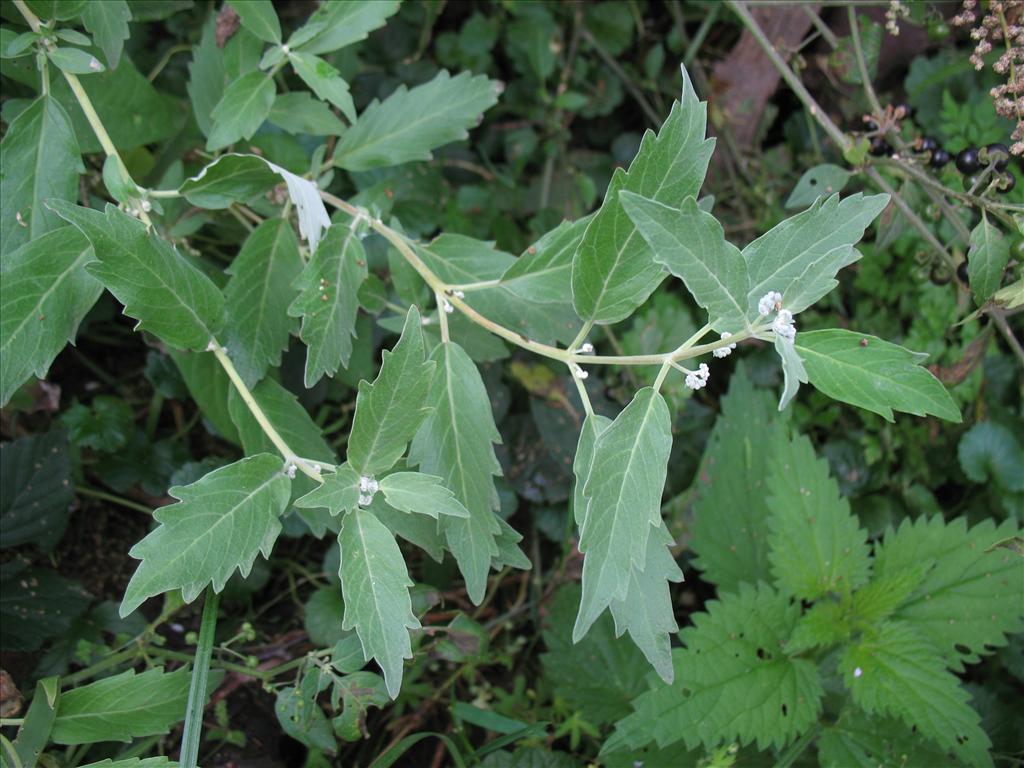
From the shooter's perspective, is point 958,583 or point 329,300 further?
point 958,583

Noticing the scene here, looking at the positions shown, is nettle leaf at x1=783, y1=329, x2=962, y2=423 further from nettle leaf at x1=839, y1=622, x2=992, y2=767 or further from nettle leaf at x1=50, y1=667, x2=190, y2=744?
nettle leaf at x1=50, y1=667, x2=190, y2=744

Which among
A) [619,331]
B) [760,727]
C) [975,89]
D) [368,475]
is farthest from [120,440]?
[975,89]

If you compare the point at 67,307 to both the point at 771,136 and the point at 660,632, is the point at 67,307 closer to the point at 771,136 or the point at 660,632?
the point at 660,632

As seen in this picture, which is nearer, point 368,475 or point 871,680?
point 368,475

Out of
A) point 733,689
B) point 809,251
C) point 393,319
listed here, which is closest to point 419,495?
point 393,319

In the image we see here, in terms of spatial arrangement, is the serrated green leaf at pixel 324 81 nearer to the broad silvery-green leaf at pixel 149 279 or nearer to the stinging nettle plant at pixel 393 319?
the stinging nettle plant at pixel 393 319

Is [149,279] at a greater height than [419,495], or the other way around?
[149,279]

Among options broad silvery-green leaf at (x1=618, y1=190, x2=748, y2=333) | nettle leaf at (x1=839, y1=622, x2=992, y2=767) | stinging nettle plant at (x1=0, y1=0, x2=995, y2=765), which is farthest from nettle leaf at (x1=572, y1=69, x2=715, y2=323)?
nettle leaf at (x1=839, y1=622, x2=992, y2=767)

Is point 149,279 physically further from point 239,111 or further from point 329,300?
point 239,111
